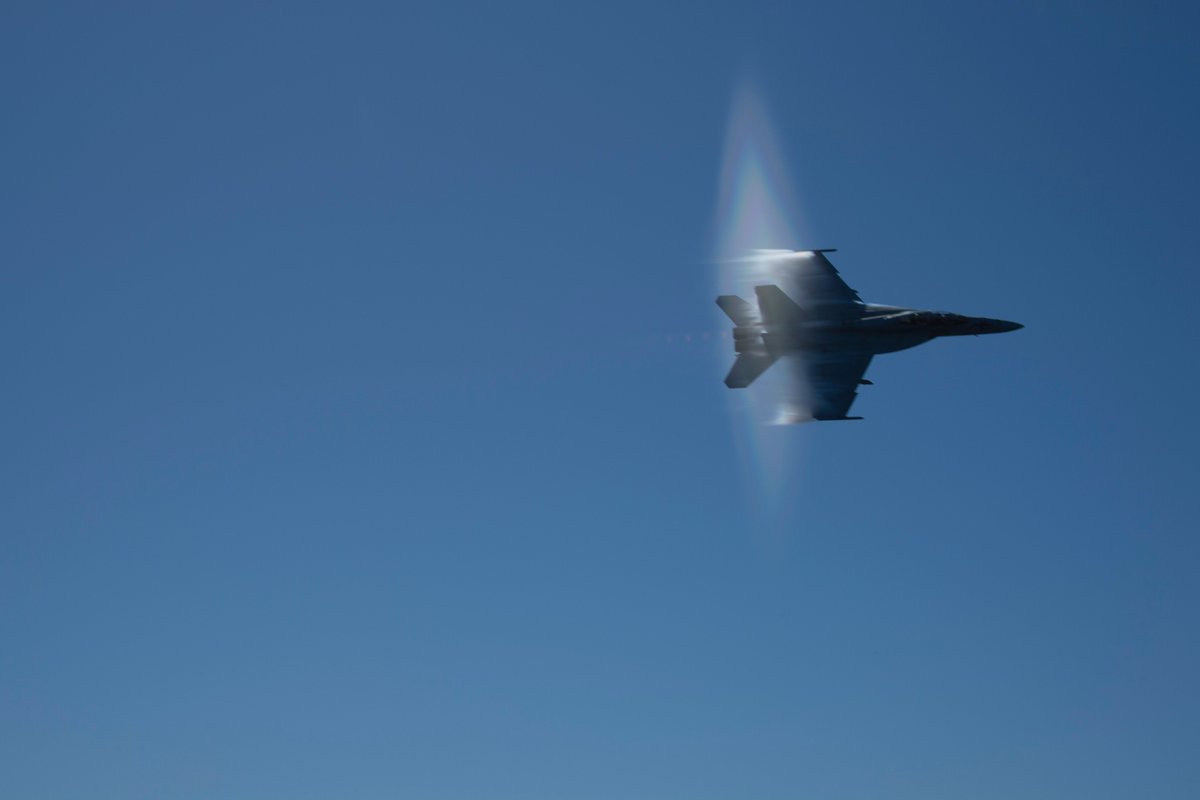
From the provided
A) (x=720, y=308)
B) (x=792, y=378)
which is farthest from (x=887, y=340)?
(x=720, y=308)

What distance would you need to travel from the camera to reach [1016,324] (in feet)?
188

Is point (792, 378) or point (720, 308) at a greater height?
point (720, 308)

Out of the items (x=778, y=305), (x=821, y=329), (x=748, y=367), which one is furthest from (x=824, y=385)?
(x=778, y=305)

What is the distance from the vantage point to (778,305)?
55.6m

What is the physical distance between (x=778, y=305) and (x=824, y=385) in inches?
231

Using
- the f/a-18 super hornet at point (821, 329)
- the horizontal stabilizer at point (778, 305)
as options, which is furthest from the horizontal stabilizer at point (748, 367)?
the horizontal stabilizer at point (778, 305)

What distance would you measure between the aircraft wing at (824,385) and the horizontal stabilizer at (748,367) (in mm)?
1813

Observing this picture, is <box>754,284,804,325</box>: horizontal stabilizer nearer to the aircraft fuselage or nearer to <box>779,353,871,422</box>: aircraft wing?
the aircraft fuselage

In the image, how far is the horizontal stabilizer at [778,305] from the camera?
55406mm

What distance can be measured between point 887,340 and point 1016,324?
29.2 ft

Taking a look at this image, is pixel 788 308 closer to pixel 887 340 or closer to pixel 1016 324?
pixel 887 340

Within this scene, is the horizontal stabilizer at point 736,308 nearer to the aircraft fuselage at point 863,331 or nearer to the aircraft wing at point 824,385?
the aircraft fuselage at point 863,331

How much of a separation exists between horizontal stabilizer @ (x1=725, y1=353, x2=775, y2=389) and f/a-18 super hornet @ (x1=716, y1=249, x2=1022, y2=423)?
0.21 ft

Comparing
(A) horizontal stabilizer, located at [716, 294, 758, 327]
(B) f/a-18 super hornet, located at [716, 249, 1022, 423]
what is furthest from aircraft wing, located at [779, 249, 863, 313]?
(A) horizontal stabilizer, located at [716, 294, 758, 327]
